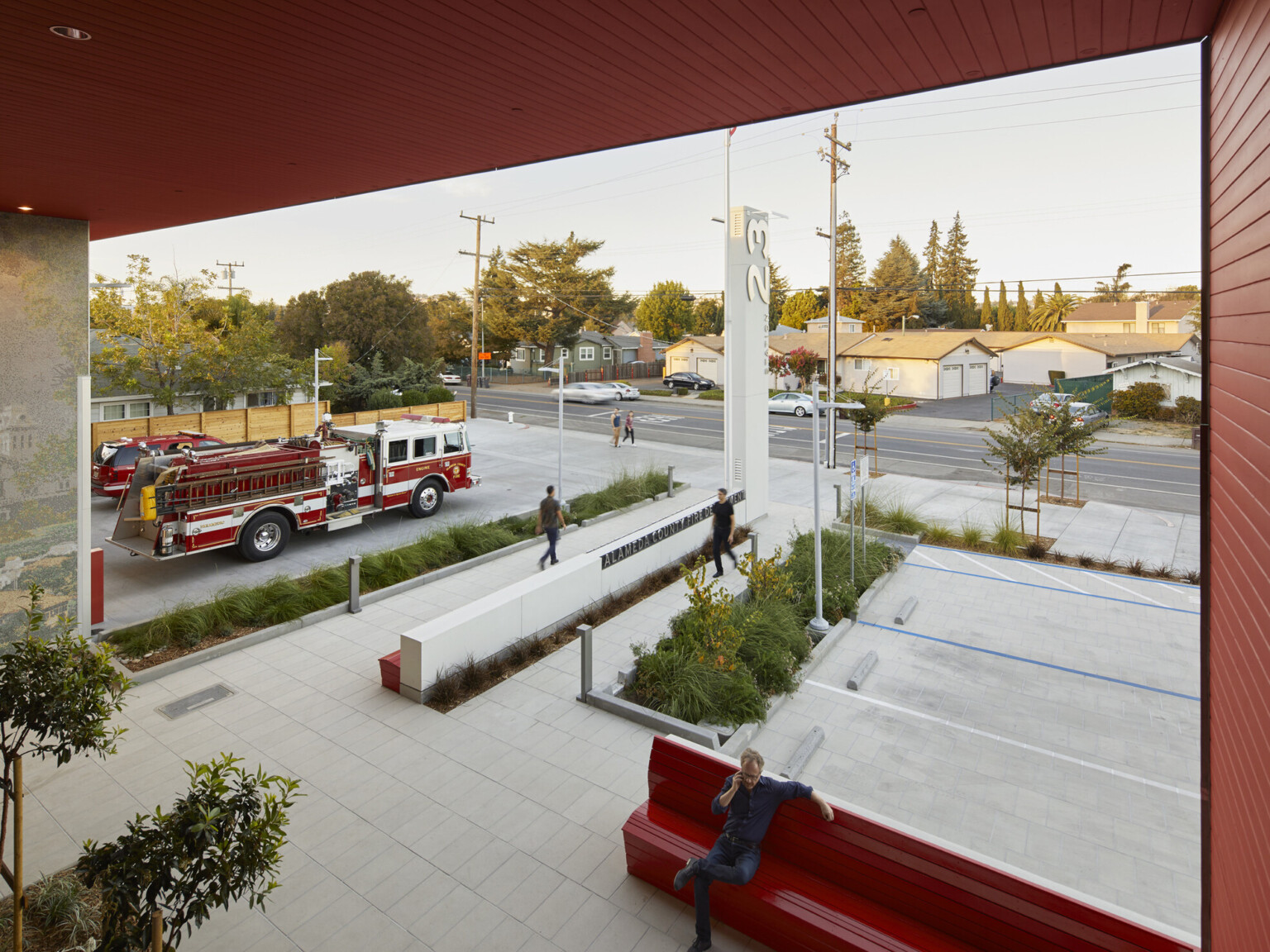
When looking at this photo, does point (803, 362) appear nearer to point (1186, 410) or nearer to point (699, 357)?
point (1186, 410)

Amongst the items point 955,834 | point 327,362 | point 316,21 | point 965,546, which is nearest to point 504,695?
point 955,834

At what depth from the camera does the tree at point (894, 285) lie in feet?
233

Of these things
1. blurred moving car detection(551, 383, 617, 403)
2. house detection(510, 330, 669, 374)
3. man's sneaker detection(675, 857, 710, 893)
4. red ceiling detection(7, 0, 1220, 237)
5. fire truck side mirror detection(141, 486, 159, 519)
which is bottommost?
man's sneaker detection(675, 857, 710, 893)

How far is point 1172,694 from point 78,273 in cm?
1353

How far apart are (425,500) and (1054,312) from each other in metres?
83.2

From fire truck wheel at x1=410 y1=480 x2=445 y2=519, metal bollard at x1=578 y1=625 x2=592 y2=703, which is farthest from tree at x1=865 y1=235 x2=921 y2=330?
metal bollard at x1=578 y1=625 x2=592 y2=703

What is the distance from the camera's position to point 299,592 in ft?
36.1

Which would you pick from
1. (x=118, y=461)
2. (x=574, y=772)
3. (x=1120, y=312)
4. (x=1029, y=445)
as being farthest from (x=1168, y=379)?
(x=118, y=461)

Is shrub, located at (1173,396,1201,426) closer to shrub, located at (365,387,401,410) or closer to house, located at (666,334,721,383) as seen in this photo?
house, located at (666,334,721,383)

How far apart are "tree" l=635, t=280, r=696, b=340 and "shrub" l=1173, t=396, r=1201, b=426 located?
48.2 metres

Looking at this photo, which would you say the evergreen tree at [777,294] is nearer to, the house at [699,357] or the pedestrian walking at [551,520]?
the house at [699,357]

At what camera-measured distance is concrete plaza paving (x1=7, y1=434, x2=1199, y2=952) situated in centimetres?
527

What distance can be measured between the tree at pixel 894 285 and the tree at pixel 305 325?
153ft

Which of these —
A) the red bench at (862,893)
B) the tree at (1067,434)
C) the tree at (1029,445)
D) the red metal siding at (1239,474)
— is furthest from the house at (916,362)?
the red metal siding at (1239,474)
